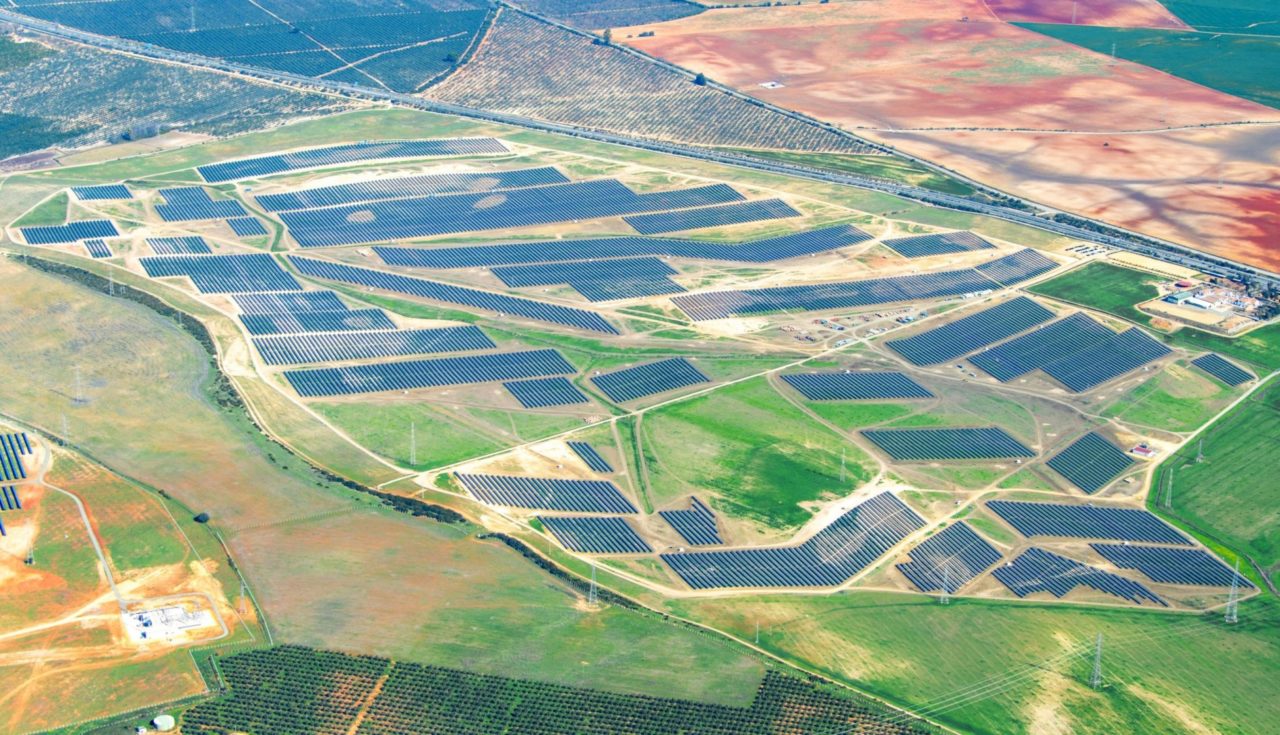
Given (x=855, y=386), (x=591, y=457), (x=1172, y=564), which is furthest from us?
(x=855, y=386)

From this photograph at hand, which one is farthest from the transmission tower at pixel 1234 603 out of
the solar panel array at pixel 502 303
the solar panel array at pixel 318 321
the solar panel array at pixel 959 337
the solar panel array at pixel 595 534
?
the solar panel array at pixel 318 321

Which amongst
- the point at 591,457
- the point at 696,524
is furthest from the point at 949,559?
the point at 591,457

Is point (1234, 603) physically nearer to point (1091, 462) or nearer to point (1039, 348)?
point (1091, 462)

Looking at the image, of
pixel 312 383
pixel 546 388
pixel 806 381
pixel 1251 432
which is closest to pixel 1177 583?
pixel 1251 432

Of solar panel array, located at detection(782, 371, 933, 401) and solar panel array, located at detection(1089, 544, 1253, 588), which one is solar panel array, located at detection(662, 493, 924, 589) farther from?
solar panel array, located at detection(782, 371, 933, 401)

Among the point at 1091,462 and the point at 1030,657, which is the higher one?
the point at 1030,657

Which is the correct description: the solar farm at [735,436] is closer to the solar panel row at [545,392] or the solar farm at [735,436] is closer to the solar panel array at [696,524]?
the solar panel array at [696,524]

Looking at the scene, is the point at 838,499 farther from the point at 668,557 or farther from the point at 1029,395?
the point at 1029,395
